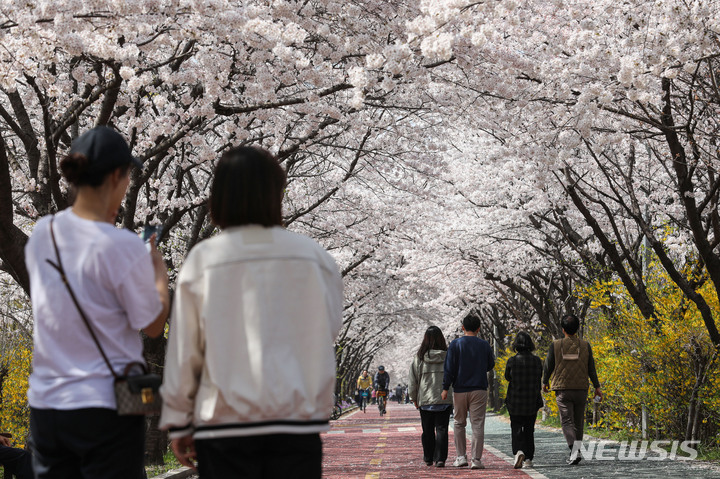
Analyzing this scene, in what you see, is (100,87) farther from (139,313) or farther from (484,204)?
(484,204)

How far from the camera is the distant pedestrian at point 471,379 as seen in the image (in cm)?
1160

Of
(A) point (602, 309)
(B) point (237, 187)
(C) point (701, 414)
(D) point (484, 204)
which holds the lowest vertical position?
(C) point (701, 414)

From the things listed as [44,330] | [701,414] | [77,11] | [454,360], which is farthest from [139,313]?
[701,414]

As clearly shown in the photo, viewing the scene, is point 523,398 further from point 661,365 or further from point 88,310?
point 88,310

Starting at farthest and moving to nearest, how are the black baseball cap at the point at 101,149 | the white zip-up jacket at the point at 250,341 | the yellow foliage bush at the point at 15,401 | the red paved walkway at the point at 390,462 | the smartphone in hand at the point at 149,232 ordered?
the yellow foliage bush at the point at 15,401 → the red paved walkway at the point at 390,462 → the smartphone in hand at the point at 149,232 → the black baseball cap at the point at 101,149 → the white zip-up jacket at the point at 250,341

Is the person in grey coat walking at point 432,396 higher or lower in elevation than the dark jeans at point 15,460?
higher

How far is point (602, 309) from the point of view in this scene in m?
21.0

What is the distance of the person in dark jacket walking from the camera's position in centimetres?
1180

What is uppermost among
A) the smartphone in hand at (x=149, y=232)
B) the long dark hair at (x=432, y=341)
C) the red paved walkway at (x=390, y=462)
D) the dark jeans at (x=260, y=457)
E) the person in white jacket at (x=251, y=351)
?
the long dark hair at (x=432, y=341)

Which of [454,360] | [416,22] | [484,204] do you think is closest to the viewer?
[416,22]

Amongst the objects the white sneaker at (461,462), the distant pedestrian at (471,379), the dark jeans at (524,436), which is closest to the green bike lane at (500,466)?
the white sneaker at (461,462)

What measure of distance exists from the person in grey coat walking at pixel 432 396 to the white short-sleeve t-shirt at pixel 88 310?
9055 mm

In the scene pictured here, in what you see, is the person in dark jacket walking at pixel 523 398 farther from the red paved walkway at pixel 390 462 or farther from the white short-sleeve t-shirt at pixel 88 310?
the white short-sleeve t-shirt at pixel 88 310

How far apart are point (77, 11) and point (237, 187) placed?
462 centimetres
